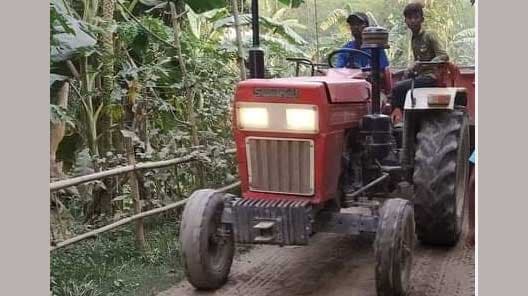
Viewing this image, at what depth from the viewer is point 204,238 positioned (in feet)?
11.7

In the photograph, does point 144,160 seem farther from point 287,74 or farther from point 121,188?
point 287,74

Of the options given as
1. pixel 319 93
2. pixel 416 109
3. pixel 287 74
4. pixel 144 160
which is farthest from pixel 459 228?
pixel 287 74

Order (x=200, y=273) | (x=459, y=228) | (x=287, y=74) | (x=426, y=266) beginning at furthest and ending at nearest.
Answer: (x=287, y=74), (x=459, y=228), (x=426, y=266), (x=200, y=273)

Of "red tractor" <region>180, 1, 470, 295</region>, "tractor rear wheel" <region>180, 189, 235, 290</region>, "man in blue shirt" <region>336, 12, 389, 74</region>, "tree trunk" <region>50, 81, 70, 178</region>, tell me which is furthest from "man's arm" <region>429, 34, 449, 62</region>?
"tree trunk" <region>50, 81, 70, 178</region>

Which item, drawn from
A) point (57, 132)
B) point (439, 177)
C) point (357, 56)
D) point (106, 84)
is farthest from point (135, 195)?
point (439, 177)

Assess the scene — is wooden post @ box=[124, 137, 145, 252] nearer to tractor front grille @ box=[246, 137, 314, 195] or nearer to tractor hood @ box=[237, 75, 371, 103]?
tractor front grille @ box=[246, 137, 314, 195]

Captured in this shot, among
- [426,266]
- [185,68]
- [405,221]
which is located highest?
[185,68]

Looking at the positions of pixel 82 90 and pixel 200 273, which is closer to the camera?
pixel 200 273

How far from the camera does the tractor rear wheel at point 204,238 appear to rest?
3559 mm

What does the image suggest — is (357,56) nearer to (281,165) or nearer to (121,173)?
(281,165)

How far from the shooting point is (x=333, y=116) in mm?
3572

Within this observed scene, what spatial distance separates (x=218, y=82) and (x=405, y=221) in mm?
2663

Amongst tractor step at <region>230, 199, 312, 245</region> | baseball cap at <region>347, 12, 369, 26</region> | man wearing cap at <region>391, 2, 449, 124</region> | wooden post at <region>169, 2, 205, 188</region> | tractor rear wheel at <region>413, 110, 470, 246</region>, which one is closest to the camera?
tractor step at <region>230, 199, 312, 245</region>

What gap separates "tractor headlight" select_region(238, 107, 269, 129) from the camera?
11.5 feet
